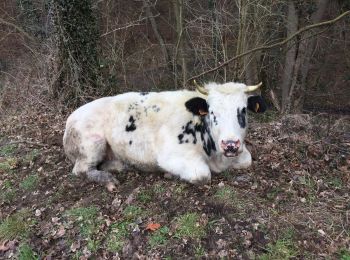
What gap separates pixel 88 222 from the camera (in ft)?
19.2

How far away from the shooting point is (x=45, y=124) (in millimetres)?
10078

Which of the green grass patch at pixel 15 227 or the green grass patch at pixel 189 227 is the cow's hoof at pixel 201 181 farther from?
the green grass patch at pixel 15 227

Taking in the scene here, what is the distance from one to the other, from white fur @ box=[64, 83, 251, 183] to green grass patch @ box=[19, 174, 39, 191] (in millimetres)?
664

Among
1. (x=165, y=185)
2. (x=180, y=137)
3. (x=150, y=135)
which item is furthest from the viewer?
(x=150, y=135)

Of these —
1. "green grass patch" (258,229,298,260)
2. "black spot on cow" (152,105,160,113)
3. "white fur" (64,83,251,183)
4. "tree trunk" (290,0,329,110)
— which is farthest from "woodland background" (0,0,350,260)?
"tree trunk" (290,0,329,110)

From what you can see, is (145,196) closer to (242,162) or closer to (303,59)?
(242,162)

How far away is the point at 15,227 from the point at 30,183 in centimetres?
125

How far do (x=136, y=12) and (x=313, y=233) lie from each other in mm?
16466

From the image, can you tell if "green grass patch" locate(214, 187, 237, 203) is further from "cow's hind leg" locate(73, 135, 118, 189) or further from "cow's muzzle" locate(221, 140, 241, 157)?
"cow's hind leg" locate(73, 135, 118, 189)

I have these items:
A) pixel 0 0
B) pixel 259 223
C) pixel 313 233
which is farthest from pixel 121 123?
pixel 0 0

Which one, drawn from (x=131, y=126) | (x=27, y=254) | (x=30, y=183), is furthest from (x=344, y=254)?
(x=30, y=183)

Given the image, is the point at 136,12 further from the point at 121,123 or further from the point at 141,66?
the point at 121,123

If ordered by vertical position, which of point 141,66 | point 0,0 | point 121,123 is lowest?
point 141,66

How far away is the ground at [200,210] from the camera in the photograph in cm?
516
